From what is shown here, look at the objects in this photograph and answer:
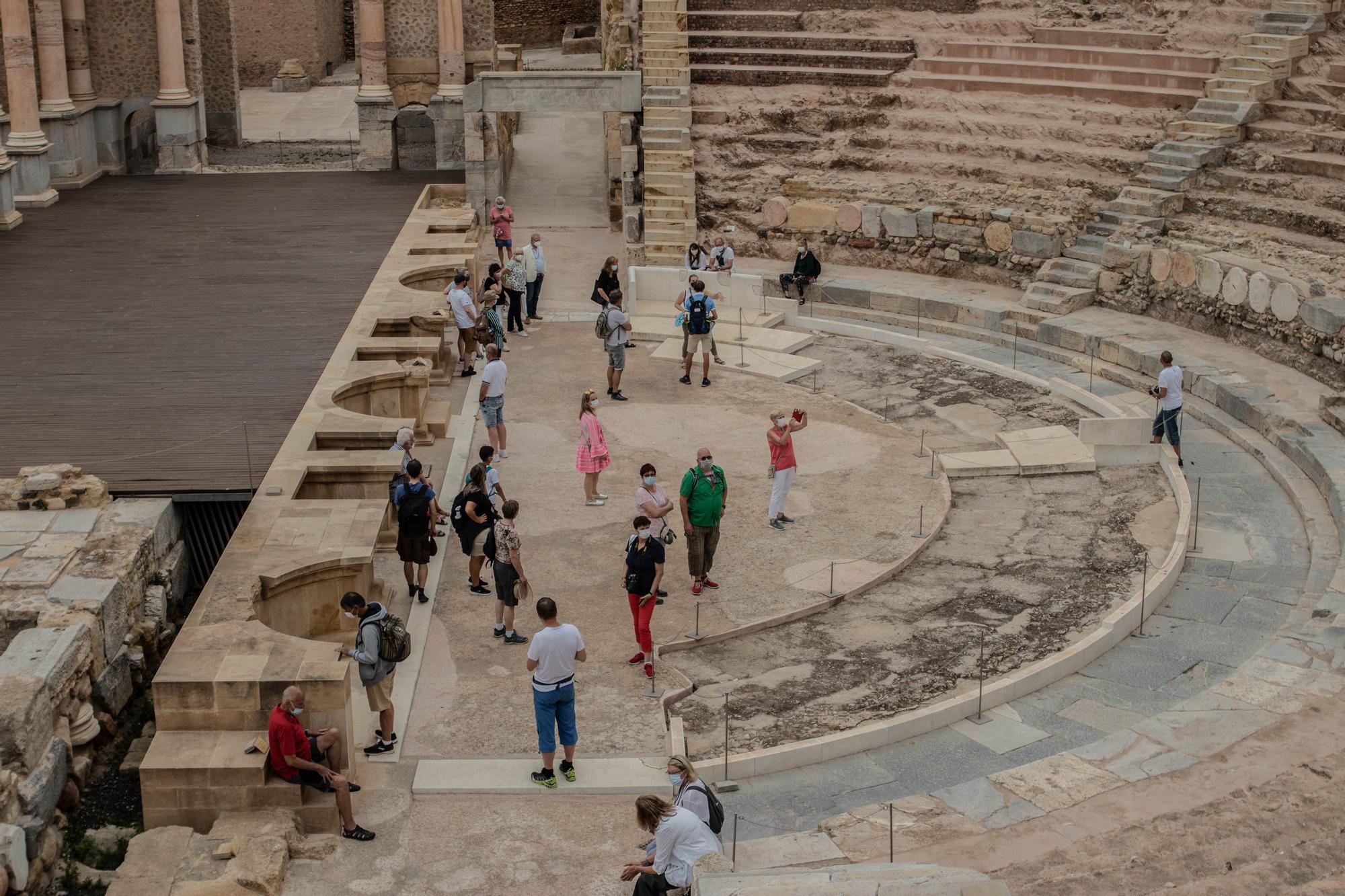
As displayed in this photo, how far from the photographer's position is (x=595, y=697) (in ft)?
41.8

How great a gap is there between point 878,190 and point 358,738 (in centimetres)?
1714

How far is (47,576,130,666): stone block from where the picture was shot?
1249 cm

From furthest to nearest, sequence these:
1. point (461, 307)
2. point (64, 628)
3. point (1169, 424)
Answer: point (461, 307)
point (1169, 424)
point (64, 628)

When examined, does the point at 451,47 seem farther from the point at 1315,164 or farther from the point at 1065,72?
the point at 1315,164

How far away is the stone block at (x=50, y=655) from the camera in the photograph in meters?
11.3

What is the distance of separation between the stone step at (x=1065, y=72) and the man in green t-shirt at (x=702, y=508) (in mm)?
15692

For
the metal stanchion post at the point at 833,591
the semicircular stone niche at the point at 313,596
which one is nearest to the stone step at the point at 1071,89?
the metal stanchion post at the point at 833,591

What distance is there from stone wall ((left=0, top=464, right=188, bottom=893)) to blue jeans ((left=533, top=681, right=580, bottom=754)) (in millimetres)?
3316

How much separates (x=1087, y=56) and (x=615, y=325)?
41.1 feet

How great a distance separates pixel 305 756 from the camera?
10.8 m

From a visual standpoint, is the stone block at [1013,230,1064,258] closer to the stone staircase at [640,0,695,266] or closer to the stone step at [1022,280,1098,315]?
the stone step at [1022,280,1098,315]

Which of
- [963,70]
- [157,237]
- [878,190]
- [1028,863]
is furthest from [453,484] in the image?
[963,70]

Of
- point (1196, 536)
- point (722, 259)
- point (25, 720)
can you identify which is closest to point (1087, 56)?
point (722, 259)

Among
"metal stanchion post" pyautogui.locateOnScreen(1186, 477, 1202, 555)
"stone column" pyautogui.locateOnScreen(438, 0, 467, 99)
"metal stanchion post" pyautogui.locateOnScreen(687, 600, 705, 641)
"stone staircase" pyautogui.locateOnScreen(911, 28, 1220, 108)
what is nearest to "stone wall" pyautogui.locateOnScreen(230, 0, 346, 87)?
"stone column" pyautogui.locateOnScreen(438, 0, 467, 99)
